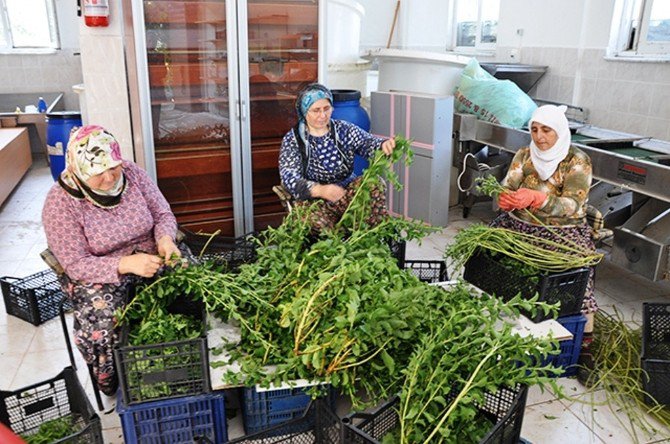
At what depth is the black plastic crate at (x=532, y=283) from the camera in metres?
2.31

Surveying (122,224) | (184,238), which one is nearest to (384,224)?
(184,238)

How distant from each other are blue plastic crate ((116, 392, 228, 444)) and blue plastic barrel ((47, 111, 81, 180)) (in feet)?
13.2

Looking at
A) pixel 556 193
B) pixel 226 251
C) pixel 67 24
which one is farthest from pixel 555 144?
pixel 67 24

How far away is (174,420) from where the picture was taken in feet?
6.29

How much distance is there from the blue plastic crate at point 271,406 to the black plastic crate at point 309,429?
0.55 ft

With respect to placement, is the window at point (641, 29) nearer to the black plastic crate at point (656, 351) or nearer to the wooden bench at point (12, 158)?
the black plastic crate at point (656, 351)

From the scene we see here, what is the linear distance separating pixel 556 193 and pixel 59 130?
4.56 meters

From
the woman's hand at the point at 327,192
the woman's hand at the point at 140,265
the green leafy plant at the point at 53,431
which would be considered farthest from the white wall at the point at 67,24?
the green leafy plant at the point at 53,431

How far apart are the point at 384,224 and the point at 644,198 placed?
5.66 ft

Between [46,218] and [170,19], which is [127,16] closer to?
[170,19]

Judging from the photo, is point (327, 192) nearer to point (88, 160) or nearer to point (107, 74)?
point (88, 160)

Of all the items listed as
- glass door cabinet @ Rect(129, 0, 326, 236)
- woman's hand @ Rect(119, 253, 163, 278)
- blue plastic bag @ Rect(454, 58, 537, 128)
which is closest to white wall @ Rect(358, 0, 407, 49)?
blue plastic bag @ Rect(454, 58, 537, 128)

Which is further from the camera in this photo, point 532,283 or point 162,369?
point 532,283

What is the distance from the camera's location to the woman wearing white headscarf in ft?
8.45
